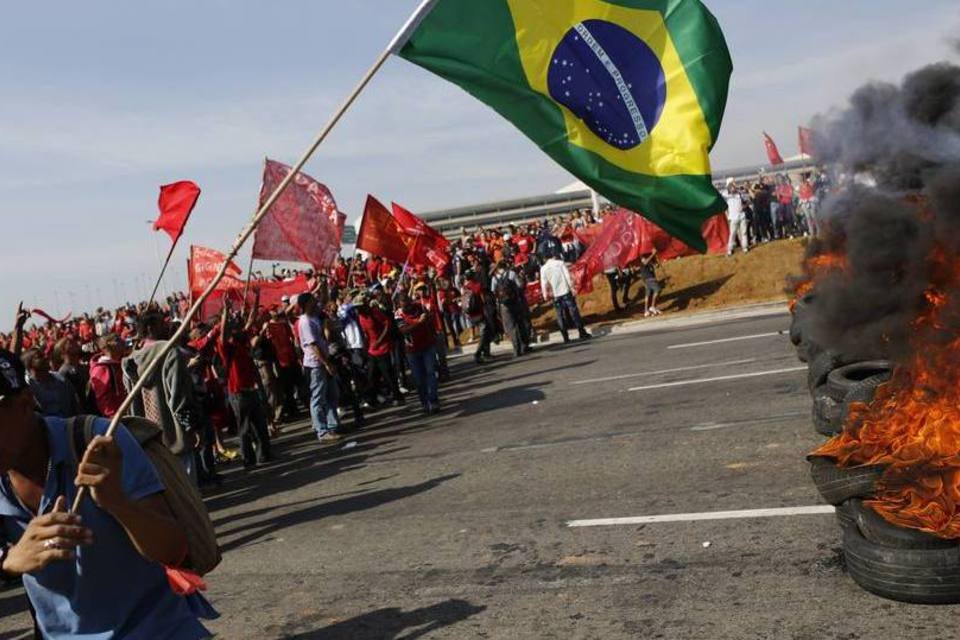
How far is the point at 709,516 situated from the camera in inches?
237

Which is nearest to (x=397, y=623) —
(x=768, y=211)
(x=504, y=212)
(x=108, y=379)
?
(x=108, y=379)

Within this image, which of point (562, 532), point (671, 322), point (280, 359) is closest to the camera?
point (562, 532)

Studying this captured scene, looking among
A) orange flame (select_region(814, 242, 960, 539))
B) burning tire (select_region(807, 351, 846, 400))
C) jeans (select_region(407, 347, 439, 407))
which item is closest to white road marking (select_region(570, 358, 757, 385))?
jeans (select_region(407, 347, 439, 407))

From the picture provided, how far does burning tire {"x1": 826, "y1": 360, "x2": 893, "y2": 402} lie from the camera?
5907 mm

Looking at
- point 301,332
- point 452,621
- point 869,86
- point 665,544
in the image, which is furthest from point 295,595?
point 301,332

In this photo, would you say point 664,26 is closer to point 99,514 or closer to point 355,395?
point 99,514

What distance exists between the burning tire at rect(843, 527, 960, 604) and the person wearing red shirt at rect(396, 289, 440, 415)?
28.9 feet

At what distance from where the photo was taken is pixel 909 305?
19.3 ft

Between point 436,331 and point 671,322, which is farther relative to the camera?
point 671,322

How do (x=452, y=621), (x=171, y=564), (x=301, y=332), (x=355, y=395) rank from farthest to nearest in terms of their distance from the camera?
(x=355, y=395) → (x=301, y=332) → (x=452, y=621) → (x=171, y=564)

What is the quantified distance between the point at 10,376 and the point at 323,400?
10.2 metres

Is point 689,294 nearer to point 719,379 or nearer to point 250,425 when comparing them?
point 719,379

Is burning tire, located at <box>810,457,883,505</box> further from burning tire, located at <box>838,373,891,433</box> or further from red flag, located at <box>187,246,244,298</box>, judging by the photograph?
red flag, located at <box>187,246,244,298</box>

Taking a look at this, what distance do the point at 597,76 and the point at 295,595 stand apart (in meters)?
3.83
